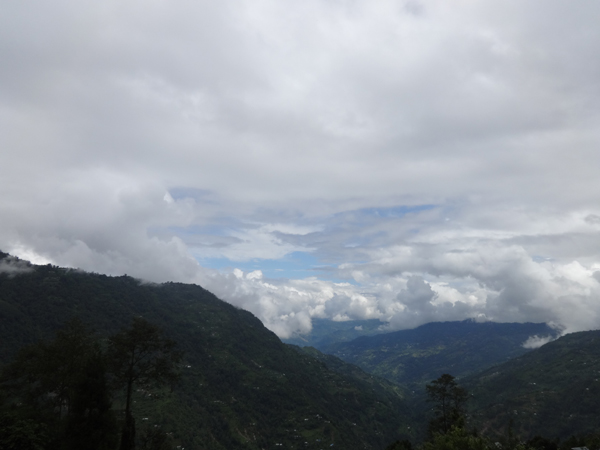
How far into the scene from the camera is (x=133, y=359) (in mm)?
44062

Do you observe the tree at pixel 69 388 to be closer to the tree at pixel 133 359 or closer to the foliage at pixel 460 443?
the tree at pixel 133 359

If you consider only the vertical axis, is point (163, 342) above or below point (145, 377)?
above

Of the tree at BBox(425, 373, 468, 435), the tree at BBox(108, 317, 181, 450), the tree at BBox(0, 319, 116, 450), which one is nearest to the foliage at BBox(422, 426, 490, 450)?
the tree at BBox(425, 373, 468, 435)

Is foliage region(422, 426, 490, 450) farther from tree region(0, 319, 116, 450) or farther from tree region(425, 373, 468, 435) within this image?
tree region(0, 319, 116, 450)

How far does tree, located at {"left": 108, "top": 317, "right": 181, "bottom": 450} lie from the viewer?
42250 mm

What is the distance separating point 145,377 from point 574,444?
120700 mm

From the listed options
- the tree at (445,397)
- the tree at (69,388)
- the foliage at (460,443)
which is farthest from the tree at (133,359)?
the tree at (445,397)

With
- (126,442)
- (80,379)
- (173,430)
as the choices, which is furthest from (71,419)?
(173,430)

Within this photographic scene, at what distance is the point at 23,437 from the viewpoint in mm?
32562

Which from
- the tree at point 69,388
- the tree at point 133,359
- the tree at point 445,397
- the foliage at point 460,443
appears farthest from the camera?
the tree at point 445,397

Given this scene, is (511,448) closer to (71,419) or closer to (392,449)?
(392,449)

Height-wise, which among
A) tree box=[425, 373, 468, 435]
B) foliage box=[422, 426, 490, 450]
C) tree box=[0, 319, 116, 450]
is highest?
tree box=[0, 319, 116, 450]

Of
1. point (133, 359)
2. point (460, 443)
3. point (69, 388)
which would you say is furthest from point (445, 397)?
point (69, 388)

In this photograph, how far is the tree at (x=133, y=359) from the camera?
42250mm
